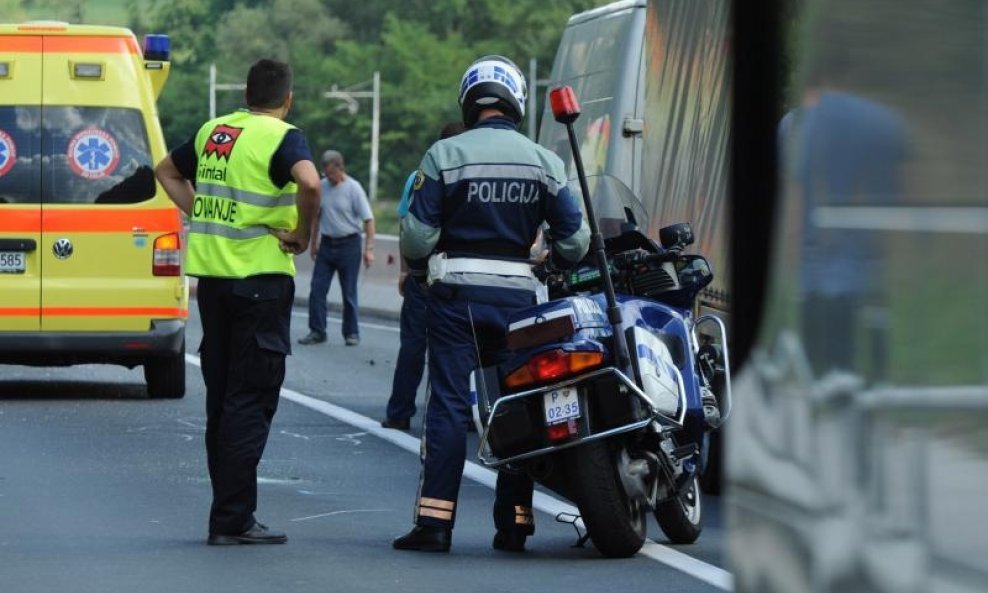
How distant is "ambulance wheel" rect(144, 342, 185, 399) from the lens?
14.7 meters

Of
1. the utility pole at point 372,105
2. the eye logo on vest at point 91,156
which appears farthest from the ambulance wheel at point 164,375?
the utility pole at point 372,105

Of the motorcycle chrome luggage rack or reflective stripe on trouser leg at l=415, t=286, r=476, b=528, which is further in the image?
reflective stripe on trouser leg at l=415, t=286, r=476, b=528

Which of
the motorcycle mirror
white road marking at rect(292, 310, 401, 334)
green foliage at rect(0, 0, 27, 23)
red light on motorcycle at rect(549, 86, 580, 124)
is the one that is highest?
green foliage at rect(0, 0, 27, 23)

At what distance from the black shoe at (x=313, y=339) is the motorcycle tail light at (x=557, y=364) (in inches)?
518

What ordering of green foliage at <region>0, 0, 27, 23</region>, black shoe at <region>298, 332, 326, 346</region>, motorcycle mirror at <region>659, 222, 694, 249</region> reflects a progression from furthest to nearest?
green foliage at <region>0, 0, 27, 23</region> < black shoe at <region>298, 332, 326, 346</region> < motorcycle mirror at <region>659, 222, 694, 249</region>

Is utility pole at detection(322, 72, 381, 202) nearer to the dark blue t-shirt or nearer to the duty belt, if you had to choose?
the dark blue t-shirt

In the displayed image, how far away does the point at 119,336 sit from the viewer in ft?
46.6

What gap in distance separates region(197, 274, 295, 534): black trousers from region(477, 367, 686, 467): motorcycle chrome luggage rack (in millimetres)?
840

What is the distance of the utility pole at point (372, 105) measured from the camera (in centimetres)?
12550

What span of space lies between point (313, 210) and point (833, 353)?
571 cm

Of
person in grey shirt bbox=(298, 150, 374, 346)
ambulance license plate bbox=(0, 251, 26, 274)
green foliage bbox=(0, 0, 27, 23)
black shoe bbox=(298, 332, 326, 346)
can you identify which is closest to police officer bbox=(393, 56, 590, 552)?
→ ambulance license plate bbox=(0, 251, 26, 274)

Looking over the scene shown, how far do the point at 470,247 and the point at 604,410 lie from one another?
0.78 metres

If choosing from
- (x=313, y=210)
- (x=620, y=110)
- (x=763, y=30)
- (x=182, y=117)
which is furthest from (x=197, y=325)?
(x=182, y=117)

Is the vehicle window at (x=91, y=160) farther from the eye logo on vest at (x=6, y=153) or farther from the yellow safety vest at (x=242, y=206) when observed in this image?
the yellow safety vest at (x=242, y=206)
